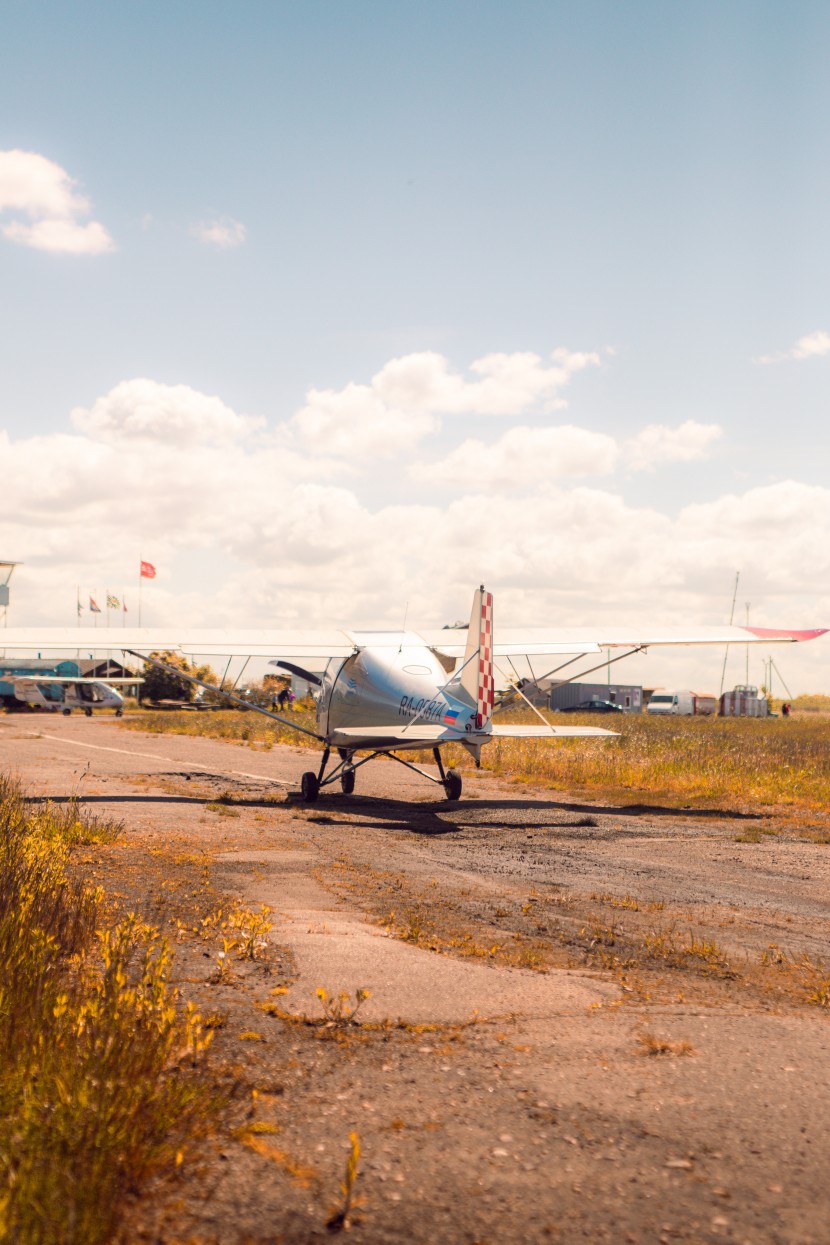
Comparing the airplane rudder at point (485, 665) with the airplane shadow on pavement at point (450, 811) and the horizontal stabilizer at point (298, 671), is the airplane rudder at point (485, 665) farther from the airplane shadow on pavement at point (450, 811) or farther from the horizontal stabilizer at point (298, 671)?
the horizontal stabilizer at point (298, 671)

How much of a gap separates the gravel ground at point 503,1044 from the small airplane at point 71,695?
51.5 metres

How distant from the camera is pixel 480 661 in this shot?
17.8 m

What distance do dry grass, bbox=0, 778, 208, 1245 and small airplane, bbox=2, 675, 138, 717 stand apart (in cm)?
5872

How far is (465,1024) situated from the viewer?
17.9ft

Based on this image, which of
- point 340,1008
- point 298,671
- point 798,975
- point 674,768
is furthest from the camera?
point 674,768

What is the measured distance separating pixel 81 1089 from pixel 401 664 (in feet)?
50.8

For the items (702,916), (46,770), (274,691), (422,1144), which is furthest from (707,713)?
(422,1144)

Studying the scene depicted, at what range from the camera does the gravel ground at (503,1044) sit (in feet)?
11.1

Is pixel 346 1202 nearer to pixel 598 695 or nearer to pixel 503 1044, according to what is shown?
pixel 503 1044

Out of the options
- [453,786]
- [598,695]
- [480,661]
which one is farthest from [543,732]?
[598,695]

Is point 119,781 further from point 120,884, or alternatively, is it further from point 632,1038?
point 632,1038

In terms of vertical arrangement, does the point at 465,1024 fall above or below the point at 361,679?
below

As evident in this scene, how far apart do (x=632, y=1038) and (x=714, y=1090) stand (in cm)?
80

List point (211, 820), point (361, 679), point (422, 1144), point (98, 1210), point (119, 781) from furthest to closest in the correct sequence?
A: 1. point (119, 781)
2. point (361, 679)
3. point (211, 820)
4. point (422, 1144)
5. point (98, 1210)
